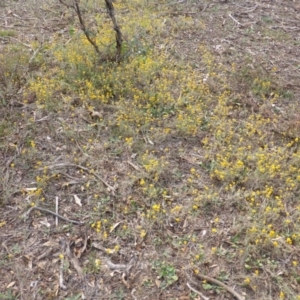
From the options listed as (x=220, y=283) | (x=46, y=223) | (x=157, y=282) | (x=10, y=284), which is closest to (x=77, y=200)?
(x=46, y=223)

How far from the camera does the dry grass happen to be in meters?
2.97

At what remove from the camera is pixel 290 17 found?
24.7ft

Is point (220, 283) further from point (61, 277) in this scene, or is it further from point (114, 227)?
point (61, 277)

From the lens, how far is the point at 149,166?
379 cm

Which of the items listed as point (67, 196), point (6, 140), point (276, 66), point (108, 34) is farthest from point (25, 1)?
point (67, 196)

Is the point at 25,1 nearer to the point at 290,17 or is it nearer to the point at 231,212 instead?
the point at 290,17

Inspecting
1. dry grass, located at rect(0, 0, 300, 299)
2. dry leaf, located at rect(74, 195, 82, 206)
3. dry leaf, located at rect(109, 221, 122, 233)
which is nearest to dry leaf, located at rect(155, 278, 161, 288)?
dry grass, located at rect(0, 0, 300, 299)

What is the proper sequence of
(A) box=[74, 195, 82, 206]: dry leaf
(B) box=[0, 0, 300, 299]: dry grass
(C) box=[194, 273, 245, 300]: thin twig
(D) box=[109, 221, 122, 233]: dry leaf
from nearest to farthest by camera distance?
(C) box=[194, 273, 245, 300]: thin twig
(B) box=[0, 0, 300, 299]: dry grass
(D) box=[109, 221, 122, 233]: dry leaf
(A) box=[74, 195, 82, 206]: dry leaf

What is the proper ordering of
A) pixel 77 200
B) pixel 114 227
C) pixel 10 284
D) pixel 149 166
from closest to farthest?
pixel 10 284 → pixel 114 227 → pixel 77 200 → pixel 149 166

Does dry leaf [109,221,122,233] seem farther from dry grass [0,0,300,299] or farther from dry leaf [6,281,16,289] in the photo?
dry leaf [6,281,16,289]

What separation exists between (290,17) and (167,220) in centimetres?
597

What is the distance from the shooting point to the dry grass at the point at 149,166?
2975mm

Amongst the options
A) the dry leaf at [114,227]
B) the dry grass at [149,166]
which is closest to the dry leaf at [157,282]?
the dry grass at [149,166]

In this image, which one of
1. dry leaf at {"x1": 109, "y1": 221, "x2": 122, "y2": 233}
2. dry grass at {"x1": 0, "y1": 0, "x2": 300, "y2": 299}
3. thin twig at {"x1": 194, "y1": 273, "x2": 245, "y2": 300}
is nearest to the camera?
thin twig at {"x1": 194, "y1": 273, "x2": 245, "y2": 300}
